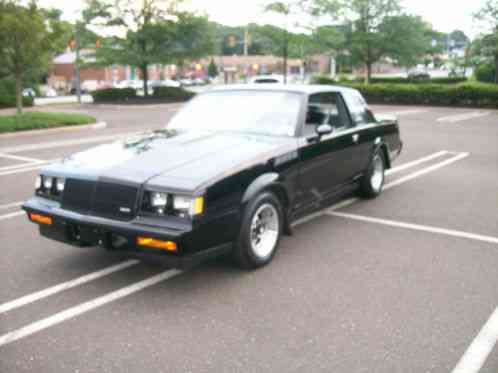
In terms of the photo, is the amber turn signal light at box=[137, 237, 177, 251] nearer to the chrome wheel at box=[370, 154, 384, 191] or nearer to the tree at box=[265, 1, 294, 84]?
the chrome wheel at box=[370, 154, 384, 191]

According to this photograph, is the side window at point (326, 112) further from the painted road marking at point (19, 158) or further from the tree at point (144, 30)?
the tree at point (144, 30)

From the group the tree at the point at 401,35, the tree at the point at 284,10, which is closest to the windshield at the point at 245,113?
the tree at the point at 284,10

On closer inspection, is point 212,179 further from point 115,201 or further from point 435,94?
point 435,94

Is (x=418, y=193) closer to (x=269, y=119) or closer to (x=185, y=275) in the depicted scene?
(x=269, y=119)

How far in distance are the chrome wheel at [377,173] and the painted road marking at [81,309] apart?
3.62 metres

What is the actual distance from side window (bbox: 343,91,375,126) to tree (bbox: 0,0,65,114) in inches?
479

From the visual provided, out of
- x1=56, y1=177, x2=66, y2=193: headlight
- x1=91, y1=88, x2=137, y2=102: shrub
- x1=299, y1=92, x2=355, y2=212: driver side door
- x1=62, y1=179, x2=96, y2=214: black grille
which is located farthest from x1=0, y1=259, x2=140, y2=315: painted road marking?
x1=91, y1=88, x2=137, y2=102: shrub

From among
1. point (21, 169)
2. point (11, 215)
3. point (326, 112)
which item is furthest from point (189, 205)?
point (21, 169)

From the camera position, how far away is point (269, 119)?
5.29 m

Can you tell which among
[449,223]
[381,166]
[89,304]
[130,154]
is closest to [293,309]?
[89,304]

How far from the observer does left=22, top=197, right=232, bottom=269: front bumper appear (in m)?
3.75

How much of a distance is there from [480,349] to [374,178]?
4.15 m

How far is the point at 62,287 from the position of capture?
421cm

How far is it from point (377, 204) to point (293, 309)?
11.5 feet
